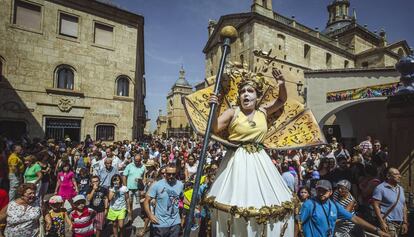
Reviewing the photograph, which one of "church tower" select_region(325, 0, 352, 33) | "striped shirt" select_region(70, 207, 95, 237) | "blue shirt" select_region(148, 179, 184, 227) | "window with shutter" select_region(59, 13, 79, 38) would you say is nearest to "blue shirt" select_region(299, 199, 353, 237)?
"blue shirt" select_region(148, 179, 184, 227)

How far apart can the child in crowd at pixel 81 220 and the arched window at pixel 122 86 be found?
14.9m

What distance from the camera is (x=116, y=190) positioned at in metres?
5.25

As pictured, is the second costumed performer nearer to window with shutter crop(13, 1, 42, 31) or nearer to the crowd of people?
the crowd of people

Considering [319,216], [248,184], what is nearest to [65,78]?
[248,184]

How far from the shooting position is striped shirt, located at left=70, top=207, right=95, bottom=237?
167 inches

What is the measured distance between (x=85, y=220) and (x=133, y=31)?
57.2ft

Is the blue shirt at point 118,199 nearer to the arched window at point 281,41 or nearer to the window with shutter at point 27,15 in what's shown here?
the window with shutter at point 27,15

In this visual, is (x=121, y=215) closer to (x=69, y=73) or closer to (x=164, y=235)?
(x=164, y=235)

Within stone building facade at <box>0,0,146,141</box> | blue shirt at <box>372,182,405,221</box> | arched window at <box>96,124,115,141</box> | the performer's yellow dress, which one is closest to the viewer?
the performer's yellow dress

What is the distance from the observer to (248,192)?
7.59ft

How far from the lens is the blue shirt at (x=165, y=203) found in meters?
3.97

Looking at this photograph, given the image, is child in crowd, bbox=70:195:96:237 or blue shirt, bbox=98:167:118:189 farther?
blue shirt, bbox=98:167:118:189

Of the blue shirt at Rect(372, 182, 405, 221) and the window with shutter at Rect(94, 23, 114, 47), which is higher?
the window with shutter at Rect(94, 23, 114, 47)

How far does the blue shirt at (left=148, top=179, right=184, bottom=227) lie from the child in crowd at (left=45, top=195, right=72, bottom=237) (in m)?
1.68
